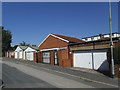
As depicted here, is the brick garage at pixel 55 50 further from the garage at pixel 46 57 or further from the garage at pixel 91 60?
the garage at pixel 91 60

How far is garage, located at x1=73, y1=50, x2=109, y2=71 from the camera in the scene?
1470cm

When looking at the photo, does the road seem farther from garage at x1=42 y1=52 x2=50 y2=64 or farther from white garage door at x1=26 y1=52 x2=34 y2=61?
white garage door at x1=26 y1=52 x2=34 y2=61

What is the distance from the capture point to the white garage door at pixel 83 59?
16.3 metres

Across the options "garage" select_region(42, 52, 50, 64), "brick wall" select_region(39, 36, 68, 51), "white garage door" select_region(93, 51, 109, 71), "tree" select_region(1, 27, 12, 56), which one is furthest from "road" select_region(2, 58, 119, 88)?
"tree" select_region(1, 27, 12, 56)

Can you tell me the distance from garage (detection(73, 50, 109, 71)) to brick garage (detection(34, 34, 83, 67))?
4.89 feet

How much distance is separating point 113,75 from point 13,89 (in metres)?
8.44

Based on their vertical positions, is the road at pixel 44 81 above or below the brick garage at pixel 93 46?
below

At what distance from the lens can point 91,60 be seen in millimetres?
16016

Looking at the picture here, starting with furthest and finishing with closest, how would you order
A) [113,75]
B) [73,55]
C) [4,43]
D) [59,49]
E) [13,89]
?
1. [4,43]
2. [59,49]
3. [73,55]
4. [113,75]
5. [13,89]

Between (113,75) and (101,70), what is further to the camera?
(101,70)

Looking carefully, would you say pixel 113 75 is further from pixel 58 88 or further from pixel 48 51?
pixel 48 51

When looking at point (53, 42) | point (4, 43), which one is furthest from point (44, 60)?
point (4, 43)

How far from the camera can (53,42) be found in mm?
22406

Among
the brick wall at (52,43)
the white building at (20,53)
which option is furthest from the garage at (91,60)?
the white building at (20,53)
